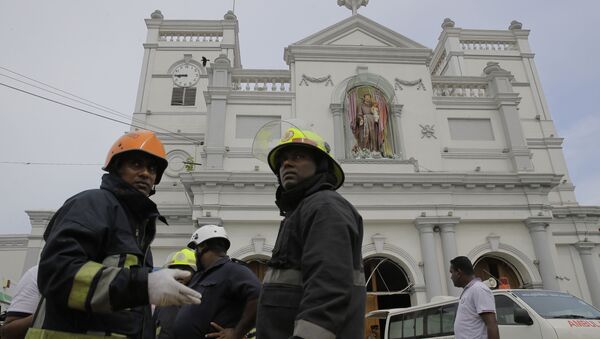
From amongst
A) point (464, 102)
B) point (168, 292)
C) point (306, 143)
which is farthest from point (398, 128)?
point (168, 292)

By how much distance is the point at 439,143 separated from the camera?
16000 millimetres

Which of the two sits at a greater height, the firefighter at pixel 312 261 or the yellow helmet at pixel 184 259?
the yellow helmet at pixel 184 259

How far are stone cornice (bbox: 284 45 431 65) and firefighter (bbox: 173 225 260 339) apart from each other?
13.9m

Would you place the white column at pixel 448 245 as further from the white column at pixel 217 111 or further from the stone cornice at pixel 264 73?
the stone cornice at pixel 264 73

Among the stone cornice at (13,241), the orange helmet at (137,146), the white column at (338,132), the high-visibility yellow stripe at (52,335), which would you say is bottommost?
the high-visibility yellow stripe at (52,335)

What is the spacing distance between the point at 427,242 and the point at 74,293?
13.4 meters

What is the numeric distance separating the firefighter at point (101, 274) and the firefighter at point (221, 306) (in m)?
1.23

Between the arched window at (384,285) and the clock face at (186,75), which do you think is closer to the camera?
the arched window at (384,285)

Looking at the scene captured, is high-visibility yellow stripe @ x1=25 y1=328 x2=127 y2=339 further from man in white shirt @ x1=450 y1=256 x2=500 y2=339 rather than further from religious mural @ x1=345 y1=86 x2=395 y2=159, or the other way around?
religious mural @ x1=345 y1=86 x2=395 y2=159

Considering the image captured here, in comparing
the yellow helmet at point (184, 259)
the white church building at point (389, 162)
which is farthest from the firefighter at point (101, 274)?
the white church building at point (389, 162)

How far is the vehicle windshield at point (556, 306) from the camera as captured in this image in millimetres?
6379

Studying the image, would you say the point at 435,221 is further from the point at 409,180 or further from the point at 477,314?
the point at 477,314

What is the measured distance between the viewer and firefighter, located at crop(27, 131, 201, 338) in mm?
1816

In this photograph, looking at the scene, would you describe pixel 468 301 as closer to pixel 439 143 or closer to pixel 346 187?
pixel 346 187
